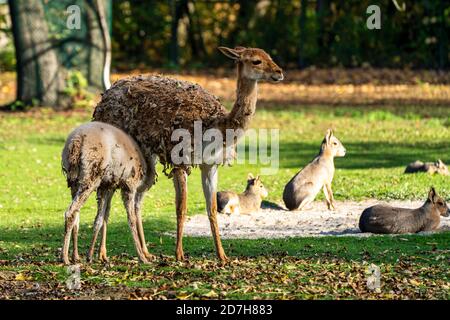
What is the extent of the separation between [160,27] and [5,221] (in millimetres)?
21720

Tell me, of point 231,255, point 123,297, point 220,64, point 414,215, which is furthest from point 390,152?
point 220,64

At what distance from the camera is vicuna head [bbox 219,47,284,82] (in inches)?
444

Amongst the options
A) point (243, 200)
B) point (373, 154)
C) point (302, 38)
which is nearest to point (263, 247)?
point (243, 200)

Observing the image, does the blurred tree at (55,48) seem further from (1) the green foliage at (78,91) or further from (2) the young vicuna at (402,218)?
(2) the young vicuna at (402,218)

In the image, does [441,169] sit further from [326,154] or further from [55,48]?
[55,48]

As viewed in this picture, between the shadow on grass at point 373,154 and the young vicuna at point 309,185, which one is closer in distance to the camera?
the young vicuna at point 309,185

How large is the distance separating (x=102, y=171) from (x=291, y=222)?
408 centimetres

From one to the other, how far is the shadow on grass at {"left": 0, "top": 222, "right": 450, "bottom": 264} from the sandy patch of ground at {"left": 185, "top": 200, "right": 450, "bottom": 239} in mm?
636

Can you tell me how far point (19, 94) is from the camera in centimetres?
2691

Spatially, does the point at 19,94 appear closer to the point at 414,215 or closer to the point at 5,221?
the point at 5,221

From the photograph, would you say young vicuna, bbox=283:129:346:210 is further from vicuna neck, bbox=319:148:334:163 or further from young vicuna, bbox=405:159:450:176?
young vicuna, bbox=405:159:450:176

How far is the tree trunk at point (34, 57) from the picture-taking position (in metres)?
26.1

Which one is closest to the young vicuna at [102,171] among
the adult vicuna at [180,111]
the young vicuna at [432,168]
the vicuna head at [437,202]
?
the adult vicuna at [180,111]

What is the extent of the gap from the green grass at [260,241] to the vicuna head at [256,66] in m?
1.76
